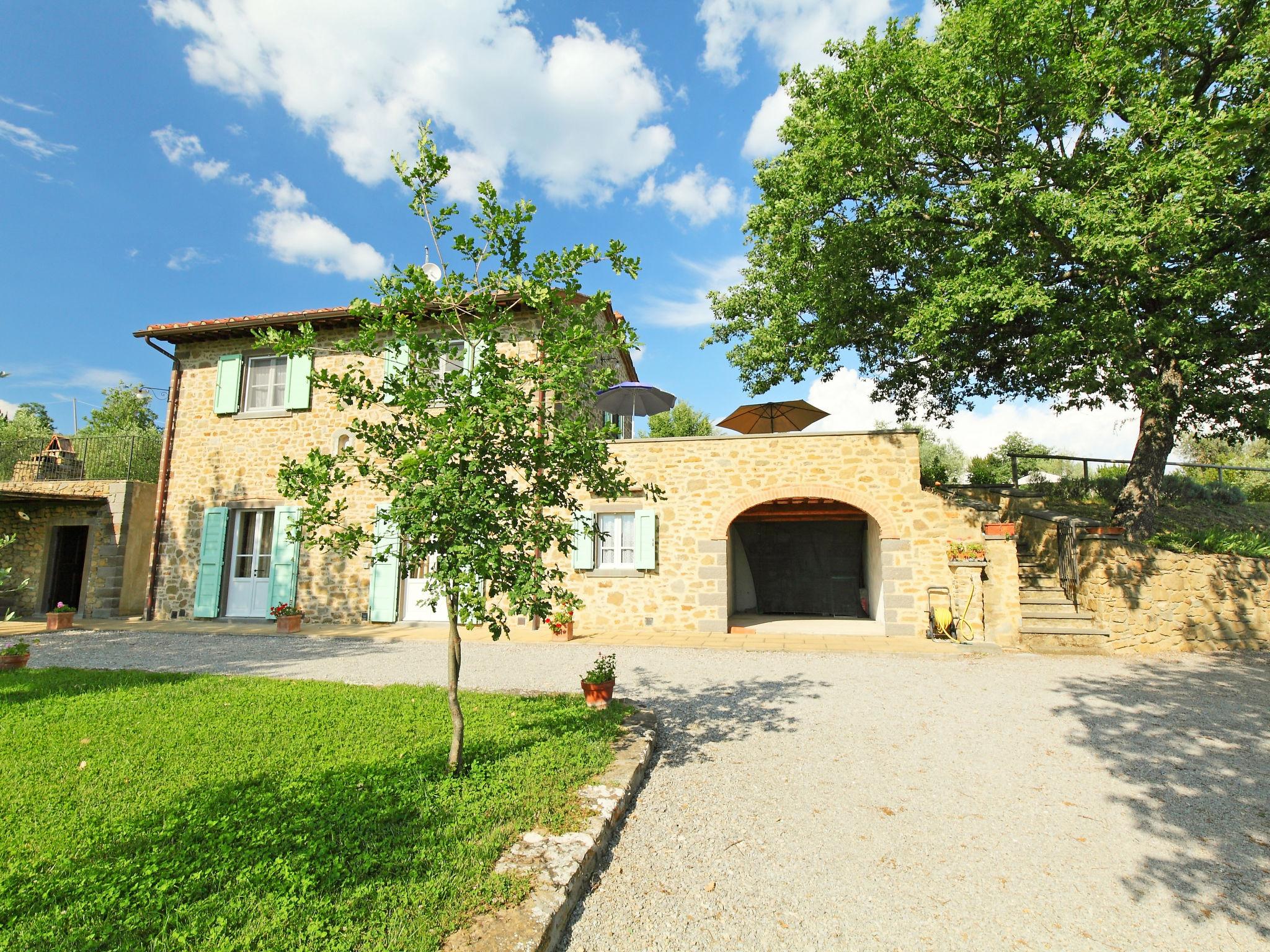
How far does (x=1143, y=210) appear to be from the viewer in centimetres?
771

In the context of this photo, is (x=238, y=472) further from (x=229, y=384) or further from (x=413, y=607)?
(x=413, y=607)

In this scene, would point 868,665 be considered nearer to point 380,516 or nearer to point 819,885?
point 819,885

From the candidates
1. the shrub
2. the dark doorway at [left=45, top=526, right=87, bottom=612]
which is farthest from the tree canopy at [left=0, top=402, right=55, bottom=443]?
the shrub

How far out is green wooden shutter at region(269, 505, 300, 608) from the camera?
443 inches

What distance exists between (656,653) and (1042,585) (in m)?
5.90

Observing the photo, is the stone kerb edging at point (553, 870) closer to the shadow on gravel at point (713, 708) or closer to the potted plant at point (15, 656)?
the shadow on gravel at point (713, 708)

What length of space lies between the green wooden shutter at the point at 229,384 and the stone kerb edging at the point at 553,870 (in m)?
11.2

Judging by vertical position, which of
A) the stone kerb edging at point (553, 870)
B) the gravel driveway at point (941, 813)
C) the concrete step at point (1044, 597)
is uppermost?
the concrete step at point (1044, 597)

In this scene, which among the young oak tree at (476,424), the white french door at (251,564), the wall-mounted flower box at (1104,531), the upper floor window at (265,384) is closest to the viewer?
the young oak tree at (476,424)

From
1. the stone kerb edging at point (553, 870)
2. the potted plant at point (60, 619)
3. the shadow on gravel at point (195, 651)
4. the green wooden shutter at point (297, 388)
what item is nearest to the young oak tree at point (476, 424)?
the stone kerb edging at point (553, 870)

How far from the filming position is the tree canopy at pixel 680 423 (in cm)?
2611

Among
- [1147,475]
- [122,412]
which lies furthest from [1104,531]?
[122,412]

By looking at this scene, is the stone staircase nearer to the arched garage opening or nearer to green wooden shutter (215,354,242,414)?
the arched garage opening

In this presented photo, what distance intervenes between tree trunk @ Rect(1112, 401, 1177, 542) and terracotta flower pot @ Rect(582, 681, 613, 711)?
8.88m
